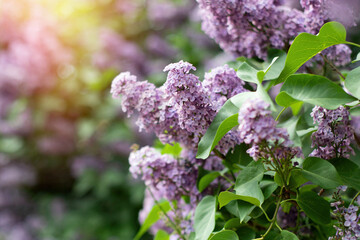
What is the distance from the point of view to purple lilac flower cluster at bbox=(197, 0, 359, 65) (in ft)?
2.35

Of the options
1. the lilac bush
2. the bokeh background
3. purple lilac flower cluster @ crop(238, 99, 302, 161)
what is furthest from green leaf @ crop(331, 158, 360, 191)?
the bokeh background

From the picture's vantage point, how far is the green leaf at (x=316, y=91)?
20.0 inches

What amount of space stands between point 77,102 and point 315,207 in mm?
1761

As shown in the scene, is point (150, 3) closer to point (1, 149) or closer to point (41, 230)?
point (1, 149)

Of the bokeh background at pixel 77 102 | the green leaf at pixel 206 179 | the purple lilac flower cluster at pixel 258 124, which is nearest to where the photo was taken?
the purple lilac flower cluster at pixel 258 124

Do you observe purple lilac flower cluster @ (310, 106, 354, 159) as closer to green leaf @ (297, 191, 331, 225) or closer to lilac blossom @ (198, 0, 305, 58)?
green leaf @ (297, 191, 331, 225)

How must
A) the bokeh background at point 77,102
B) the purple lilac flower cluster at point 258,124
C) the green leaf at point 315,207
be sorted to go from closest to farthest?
the purple lilac flower cluster at point 258,124 → the green leaf at point 315,207 → the bokeh background at point 77,102

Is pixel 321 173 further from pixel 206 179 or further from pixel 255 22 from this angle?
pixel 255 22

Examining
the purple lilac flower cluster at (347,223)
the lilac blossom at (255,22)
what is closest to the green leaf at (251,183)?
the purple lilac flower cluster at (347,223)

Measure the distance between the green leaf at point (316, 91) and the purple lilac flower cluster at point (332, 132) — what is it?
0.04 metres

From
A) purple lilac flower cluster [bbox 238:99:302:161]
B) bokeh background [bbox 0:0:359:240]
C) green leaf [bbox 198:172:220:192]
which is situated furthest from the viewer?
bokeh background [bbox 0:0:359:240]

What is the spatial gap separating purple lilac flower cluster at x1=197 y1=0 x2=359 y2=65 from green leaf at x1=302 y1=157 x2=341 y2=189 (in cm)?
29

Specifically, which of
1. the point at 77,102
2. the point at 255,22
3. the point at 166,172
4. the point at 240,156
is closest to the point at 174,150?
the point at 166,172

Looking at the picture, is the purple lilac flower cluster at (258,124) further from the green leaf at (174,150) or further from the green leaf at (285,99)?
the green leaf at (174,150)
